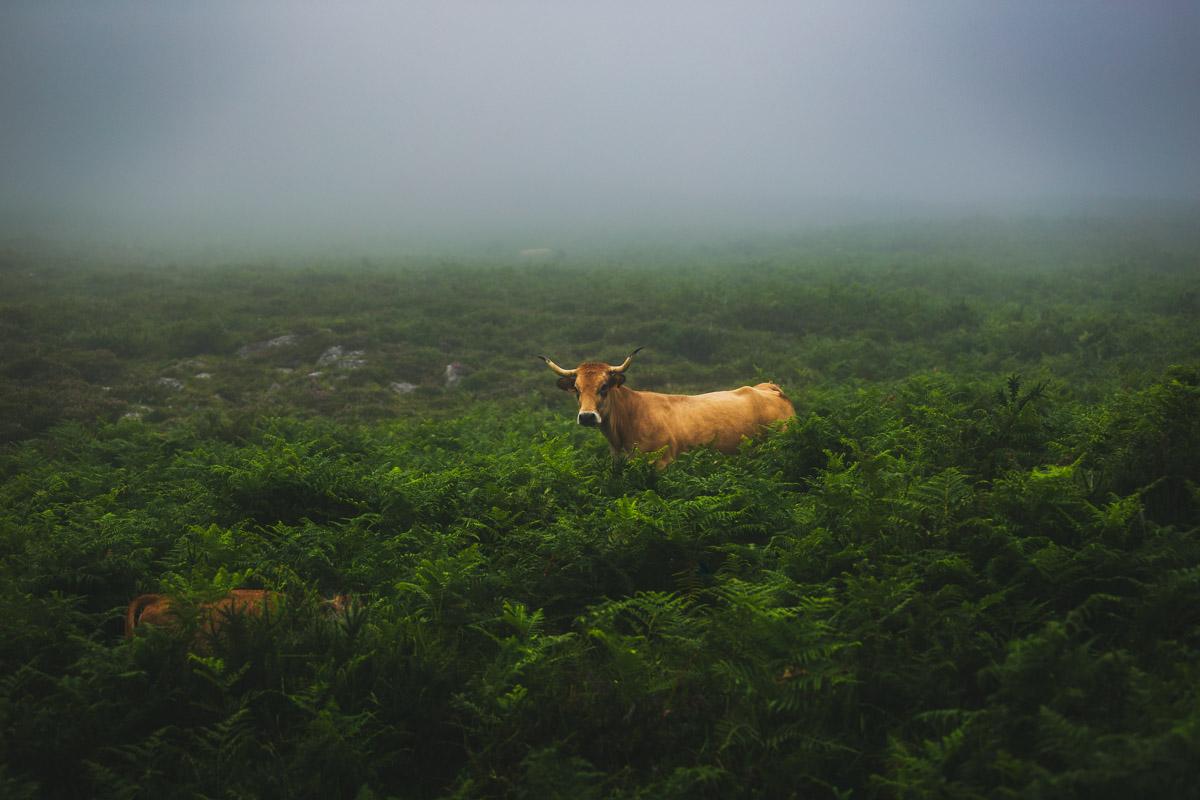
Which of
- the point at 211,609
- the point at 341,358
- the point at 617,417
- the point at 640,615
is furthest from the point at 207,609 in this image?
the point at 341,358

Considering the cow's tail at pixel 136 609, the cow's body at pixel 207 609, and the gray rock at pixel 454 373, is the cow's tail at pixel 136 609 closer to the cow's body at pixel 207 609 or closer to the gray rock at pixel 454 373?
the cow's body at pixel 207 609

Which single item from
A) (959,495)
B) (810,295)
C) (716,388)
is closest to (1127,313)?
(810,295)

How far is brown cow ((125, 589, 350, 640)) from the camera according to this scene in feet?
16.3

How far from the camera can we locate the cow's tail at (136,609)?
5277 millimetres

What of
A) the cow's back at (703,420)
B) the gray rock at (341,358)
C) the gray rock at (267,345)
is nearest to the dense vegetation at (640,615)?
the cow's back at (703,420)

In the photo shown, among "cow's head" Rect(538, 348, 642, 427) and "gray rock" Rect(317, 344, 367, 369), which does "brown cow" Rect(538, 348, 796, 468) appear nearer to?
"cow's head" Rect(538, 348, 642, 427)

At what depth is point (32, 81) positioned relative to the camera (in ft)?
345

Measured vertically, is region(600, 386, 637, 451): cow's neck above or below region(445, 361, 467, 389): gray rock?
above

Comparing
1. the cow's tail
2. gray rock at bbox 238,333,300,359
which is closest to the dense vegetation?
the cow's tail

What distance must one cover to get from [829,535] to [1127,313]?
2047 cm

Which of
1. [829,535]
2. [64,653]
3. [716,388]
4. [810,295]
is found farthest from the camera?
[810,295]

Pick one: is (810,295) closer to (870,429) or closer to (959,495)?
(870,429)

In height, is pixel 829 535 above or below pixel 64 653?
above

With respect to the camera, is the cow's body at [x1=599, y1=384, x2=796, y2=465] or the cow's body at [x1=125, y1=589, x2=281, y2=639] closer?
the cow's body at [x1=125, y1=589, x2=281, y2=639]
